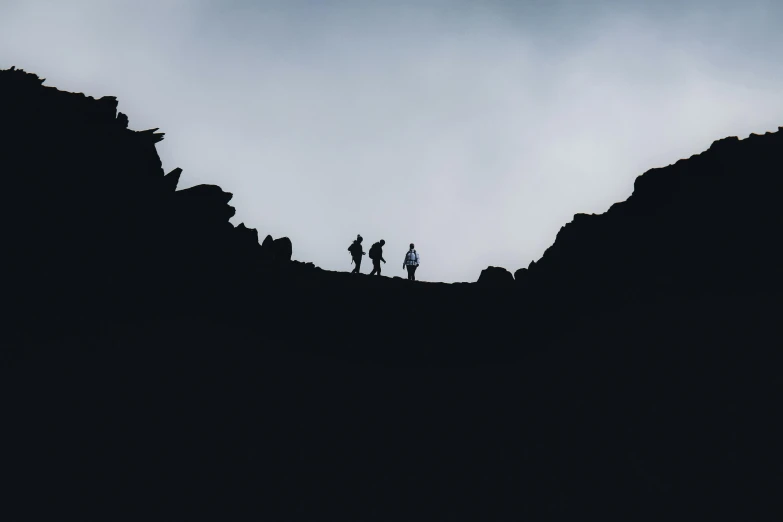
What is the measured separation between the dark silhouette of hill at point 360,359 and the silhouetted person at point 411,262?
7.26ft

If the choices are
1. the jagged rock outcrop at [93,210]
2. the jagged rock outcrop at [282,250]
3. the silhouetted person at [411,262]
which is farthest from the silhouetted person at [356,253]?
the jagged rock outcrop at [93,210]

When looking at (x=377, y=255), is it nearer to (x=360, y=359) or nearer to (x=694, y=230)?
(x=360, y=359)

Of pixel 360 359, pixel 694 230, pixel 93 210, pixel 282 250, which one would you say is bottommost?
pixel 360 359

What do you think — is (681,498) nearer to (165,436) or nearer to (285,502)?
(285,502)

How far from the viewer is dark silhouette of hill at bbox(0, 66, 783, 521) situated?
19359mm

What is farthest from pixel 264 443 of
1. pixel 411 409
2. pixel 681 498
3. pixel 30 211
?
pixel 681 498

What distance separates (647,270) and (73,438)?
64.9 feet

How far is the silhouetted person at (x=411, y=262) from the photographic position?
1088 inches

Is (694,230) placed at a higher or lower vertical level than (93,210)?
higher

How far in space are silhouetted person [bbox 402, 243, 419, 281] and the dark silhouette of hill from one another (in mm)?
2213

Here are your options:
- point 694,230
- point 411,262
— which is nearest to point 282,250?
point 411,262

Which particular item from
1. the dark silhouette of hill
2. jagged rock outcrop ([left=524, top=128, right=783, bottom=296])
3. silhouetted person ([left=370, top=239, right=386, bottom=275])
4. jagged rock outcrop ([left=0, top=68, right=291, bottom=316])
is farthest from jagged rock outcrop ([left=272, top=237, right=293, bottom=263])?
jagged rock outcrop ([left=524, top=128, right=783, bottom=296])

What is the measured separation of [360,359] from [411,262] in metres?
5.37

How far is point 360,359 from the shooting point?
24562mm
